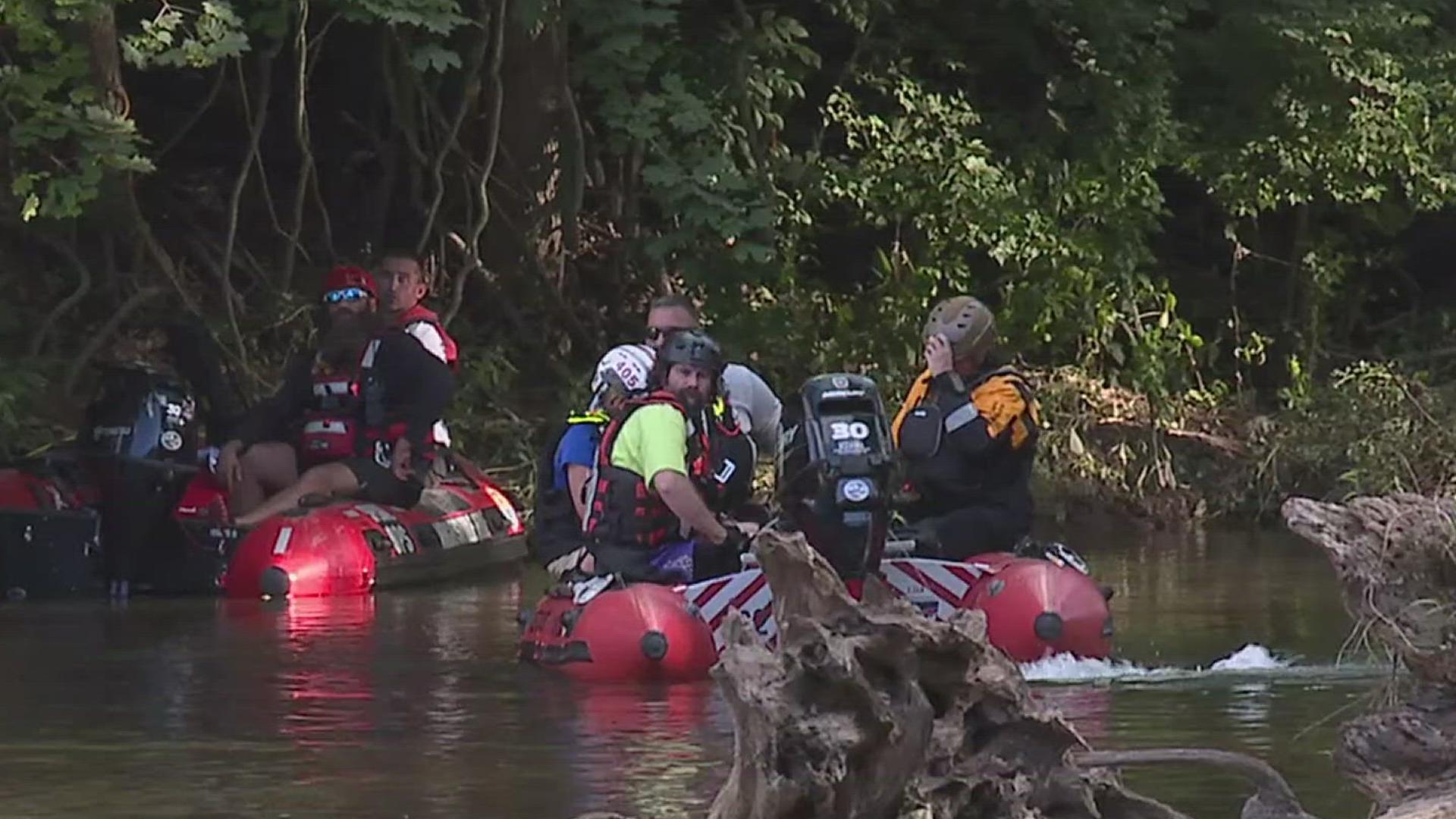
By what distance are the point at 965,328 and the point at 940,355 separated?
0.51 feet

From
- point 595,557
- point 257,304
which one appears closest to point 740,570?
point 595,557

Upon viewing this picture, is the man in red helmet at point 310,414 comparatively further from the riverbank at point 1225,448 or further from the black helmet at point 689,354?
the riverbank at point 1225,448

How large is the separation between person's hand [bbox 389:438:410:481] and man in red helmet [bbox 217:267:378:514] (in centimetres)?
25

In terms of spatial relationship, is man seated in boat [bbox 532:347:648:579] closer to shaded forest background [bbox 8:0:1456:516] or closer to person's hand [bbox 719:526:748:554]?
person's hand [bbox 719:526:748:554]

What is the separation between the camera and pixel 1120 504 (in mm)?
20172

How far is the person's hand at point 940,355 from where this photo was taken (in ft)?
42.7

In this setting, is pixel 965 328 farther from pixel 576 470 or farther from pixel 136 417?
pixel 136 417

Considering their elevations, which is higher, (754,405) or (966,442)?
(754,405)

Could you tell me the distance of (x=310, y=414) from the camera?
661 inches

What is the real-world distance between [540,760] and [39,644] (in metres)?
4.42

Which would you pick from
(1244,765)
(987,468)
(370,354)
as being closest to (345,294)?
(370,354)

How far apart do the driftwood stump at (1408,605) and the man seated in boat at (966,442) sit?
5734 mm

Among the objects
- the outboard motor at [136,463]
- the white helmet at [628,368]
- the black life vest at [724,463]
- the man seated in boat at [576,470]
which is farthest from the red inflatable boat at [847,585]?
the outboard motor at [136,463]

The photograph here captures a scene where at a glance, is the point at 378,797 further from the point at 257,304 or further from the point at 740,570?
the point at 257,304
